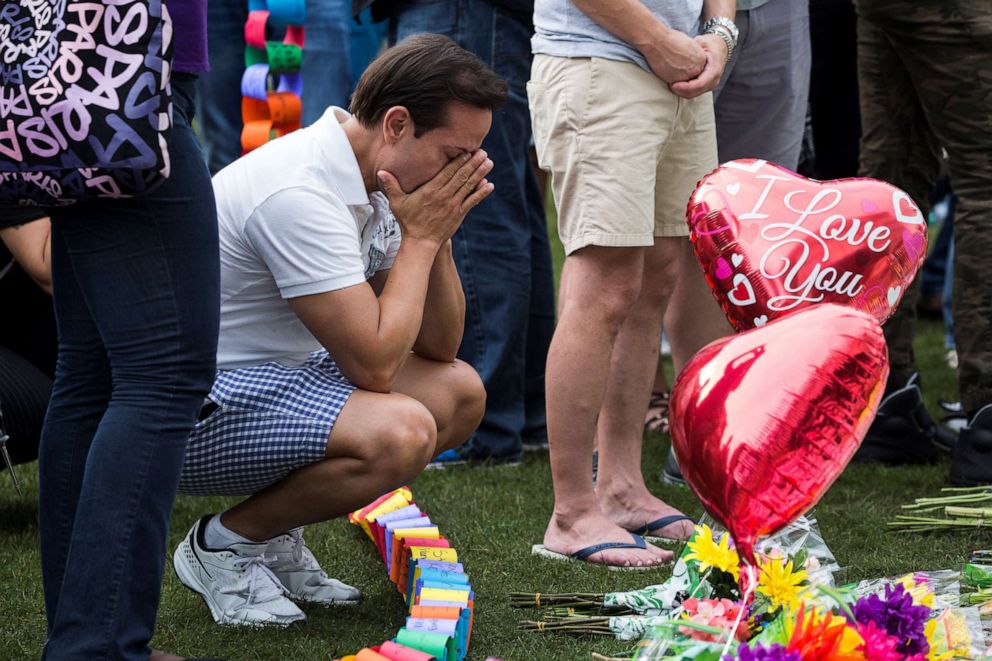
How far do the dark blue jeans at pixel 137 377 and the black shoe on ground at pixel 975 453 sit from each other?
2068 millimetres

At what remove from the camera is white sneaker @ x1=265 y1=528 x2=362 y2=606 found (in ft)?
8.01

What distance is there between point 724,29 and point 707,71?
0.15 metres

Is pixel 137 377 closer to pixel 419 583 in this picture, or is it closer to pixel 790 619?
pixel 419 583

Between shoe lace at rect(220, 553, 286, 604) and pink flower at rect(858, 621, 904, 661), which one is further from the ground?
pink flower at rect(858, 621, 904, 661)

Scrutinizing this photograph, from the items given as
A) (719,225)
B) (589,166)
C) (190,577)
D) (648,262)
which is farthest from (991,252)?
(190,577)

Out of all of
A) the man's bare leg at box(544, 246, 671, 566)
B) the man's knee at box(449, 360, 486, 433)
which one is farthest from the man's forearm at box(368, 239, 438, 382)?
the man's bare leg at box(544, 246, 671, 566)

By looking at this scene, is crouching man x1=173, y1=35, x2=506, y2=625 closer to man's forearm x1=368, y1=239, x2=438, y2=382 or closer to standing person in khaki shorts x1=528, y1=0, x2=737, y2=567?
man's forearm x1=368, y1=239, x2=438, y2=382

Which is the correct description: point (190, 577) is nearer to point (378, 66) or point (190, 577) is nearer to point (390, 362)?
point (390, 362)

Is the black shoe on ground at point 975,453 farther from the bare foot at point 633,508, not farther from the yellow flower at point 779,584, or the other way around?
the yellow flower at point 779,584

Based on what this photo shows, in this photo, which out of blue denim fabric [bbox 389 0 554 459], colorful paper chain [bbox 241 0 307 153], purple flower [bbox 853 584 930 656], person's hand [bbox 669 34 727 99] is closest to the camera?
purple flower [bbox 853 584 930 656]

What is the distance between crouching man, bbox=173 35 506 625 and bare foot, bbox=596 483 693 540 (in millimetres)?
739

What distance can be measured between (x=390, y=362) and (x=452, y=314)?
0.32 m

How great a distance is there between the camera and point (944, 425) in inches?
150

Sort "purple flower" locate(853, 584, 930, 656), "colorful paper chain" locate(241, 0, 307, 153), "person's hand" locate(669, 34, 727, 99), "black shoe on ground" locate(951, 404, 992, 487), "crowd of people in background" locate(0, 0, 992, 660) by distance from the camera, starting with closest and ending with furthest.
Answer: "purple flower" locate(853, 584, 930, 656) → "crowd of people in background" locate(0, 0, 992, 660) → "person's hand" locate(669, 34, 727, 99) → "black shoe on ground" locate(951, 404, 992, 487) → "colorful paper chain" locate(241, 0, 307, 153)
